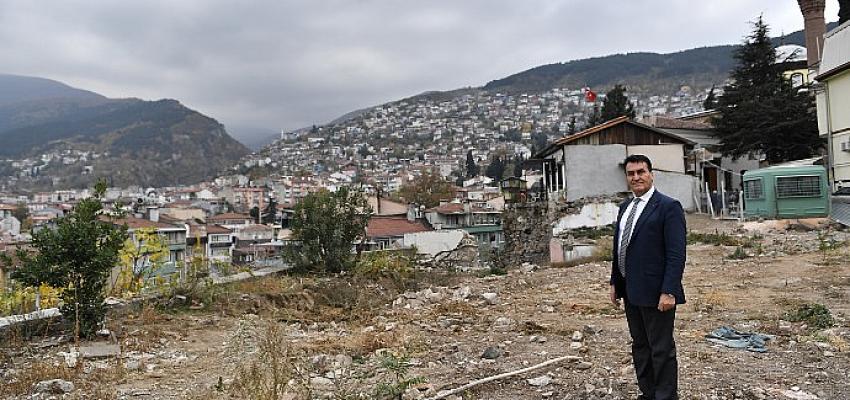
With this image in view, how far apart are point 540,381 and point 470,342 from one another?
1.81m

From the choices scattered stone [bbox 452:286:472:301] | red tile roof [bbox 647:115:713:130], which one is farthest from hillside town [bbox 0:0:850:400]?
red tile roof [bbox 647:115:713:130]

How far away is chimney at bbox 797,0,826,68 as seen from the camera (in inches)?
1176

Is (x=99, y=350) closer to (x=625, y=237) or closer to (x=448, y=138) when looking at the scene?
(x=625, y=237)

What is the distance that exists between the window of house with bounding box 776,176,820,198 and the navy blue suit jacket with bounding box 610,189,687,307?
47.9 feet

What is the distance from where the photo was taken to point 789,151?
2294 centimetres

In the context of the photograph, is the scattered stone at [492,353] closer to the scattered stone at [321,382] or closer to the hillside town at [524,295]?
the hillside town at [524,295]

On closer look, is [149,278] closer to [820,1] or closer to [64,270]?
[64,270]

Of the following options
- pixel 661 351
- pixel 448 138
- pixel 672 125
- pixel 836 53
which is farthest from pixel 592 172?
pixel 448 138

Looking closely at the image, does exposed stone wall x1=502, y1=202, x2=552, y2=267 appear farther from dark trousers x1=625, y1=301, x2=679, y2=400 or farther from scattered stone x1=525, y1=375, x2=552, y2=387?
dark trousers x1=625, y1=301, x2=679, y2=400

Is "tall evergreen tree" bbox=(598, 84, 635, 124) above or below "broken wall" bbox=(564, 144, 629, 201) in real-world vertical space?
above

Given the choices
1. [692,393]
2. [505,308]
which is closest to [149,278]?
[505,308]

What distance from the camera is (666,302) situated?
3.54 m

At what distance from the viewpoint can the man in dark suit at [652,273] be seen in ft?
11.8

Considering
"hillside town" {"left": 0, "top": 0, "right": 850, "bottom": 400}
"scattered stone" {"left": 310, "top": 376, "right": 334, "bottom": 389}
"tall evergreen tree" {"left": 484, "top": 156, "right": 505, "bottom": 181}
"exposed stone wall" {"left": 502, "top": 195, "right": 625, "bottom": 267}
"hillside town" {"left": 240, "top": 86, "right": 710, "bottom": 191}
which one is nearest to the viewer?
"hillside town" {"left": 0, "top": 0, "right": 850, "bottom": 400}
